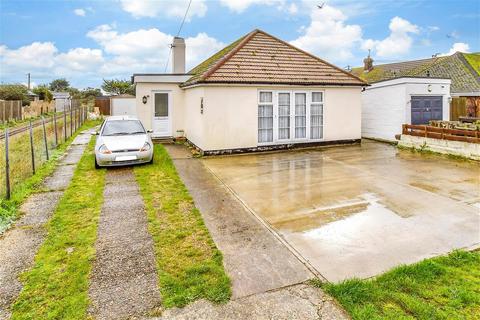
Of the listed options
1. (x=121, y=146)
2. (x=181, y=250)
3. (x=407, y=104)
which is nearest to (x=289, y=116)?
(x=407, y=104)

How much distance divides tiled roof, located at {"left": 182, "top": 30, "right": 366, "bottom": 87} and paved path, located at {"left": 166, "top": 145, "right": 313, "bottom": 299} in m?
6.02

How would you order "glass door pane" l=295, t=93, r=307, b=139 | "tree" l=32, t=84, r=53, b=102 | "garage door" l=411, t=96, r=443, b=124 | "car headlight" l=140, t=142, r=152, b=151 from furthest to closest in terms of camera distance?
"tree" l=32, t=84, r=53, b=102, "garage door" l=411, t=96, r=443, b=124, "glass door pane" l=295, t=93, r=307, b=139, "car headlight" l=140, t=142, r=152, b=151

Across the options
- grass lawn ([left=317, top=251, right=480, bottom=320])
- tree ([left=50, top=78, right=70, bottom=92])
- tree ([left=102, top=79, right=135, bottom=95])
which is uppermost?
tree ([left=50, top=78, right=70, bottom=92])

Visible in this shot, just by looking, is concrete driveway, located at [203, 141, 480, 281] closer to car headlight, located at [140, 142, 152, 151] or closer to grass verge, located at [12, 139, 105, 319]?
car headlight, located at [140, 142, 152, 151]

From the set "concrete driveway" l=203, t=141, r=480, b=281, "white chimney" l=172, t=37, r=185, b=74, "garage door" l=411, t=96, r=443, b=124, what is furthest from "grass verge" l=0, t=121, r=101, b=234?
"garage door" l=411, t=96, r=443, b=124

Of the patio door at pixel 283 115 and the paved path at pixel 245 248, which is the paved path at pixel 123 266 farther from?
the patio door at pixel 283 115

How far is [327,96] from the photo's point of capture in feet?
45.4

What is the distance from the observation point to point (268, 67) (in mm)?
13430

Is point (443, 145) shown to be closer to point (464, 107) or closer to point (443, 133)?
point (443, 133)

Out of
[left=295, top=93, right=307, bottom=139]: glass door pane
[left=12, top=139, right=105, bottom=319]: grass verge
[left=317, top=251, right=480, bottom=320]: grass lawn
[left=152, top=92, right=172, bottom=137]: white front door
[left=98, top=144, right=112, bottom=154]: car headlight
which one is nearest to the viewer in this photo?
[left=317, top=251, right=480, bottom=320]: grass lawn

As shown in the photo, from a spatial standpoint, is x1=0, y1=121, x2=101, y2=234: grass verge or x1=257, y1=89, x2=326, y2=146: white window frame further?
x1=257, y1=89, x2=326, y2=146: white window frame

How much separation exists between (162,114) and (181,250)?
1213 centimetres

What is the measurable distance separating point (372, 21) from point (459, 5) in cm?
419

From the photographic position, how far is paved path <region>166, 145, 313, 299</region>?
3922 millimetres
